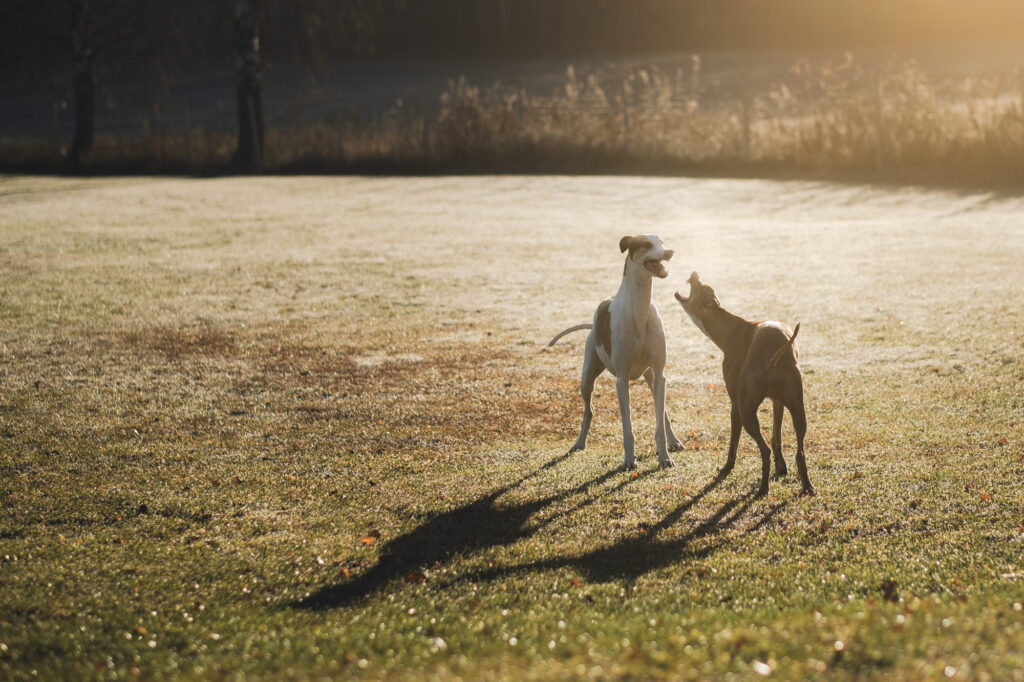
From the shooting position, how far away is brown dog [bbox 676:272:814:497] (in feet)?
18.2

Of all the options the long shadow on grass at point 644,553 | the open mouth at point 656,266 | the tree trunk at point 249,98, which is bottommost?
the long shadow on grass at point 644,553

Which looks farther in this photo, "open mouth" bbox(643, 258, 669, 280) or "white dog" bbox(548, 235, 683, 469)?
"white dog" bbox(548, 235, 683, 469)

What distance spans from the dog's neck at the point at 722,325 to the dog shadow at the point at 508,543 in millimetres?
871

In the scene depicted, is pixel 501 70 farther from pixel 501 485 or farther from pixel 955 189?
pixel 501 485

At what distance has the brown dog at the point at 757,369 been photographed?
555 centimetres

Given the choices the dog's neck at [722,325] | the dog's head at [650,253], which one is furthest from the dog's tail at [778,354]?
the dog's head at [650,253]

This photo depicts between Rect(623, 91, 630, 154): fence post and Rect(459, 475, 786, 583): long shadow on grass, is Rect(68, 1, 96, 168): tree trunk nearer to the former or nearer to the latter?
Rect(623, 91, 630, 154): fence post

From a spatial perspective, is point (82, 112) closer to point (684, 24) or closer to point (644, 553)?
point (644, 553)

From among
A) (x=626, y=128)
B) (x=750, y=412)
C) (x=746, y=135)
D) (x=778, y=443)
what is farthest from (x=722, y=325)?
(x=626, y=128)

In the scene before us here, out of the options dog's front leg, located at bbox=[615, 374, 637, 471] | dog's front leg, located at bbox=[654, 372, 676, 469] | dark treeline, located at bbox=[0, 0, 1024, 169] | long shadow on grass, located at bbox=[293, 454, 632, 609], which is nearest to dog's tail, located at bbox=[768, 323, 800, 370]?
dog's front leg, located at bbox=[654, 372, 676, 469]

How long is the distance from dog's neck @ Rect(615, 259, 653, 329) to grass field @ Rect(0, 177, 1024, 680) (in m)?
1.02

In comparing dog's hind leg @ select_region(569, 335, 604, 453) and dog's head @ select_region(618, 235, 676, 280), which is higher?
dog's head @ select_region(618, 235, 676, 280)

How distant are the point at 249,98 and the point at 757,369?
2810 cm

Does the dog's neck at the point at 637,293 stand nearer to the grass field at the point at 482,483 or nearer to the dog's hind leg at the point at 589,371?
the dog's hind leg at the point at 589,371
